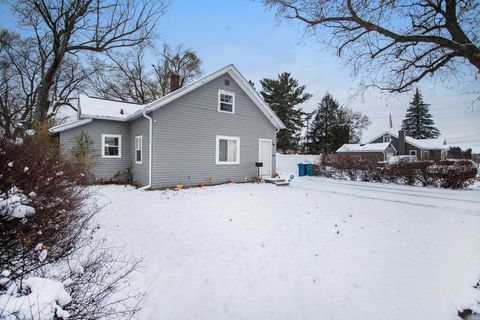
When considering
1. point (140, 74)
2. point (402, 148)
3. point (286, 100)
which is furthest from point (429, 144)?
point (140, 74)

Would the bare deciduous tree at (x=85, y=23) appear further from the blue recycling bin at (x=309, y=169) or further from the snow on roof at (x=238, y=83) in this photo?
the blue recycling bin at (x=309, y=169)

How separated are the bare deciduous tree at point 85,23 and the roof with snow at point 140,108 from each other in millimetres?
4540

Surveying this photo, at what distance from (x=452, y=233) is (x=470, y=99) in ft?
9.48

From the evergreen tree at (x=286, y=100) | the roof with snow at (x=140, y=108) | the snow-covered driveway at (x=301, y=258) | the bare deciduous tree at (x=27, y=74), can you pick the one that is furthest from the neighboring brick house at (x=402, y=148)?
the bare deciduous tree at (x=27, y=74)

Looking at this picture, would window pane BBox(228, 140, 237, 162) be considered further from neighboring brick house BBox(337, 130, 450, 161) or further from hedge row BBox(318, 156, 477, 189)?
neighboring brick house BBox(337, 130, 450, 161)

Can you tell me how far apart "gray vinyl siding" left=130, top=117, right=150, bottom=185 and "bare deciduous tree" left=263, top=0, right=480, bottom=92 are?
7.52m

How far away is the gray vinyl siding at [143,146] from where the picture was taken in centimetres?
1081

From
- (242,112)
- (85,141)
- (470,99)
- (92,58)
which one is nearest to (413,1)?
(470,99)

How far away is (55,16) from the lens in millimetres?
14656

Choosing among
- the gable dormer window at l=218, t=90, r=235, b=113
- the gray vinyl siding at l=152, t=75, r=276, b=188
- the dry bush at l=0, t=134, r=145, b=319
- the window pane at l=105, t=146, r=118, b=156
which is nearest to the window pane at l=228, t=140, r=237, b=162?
the gray vinyl siding at l=152, t=75, r=276, b=188

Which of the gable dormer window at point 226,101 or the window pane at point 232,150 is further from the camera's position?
the window pane at point 232,150

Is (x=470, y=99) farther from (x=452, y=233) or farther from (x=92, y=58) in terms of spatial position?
(x=92, y=58)

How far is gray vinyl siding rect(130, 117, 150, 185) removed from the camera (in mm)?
10809

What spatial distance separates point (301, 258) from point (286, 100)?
3221 centimetres
